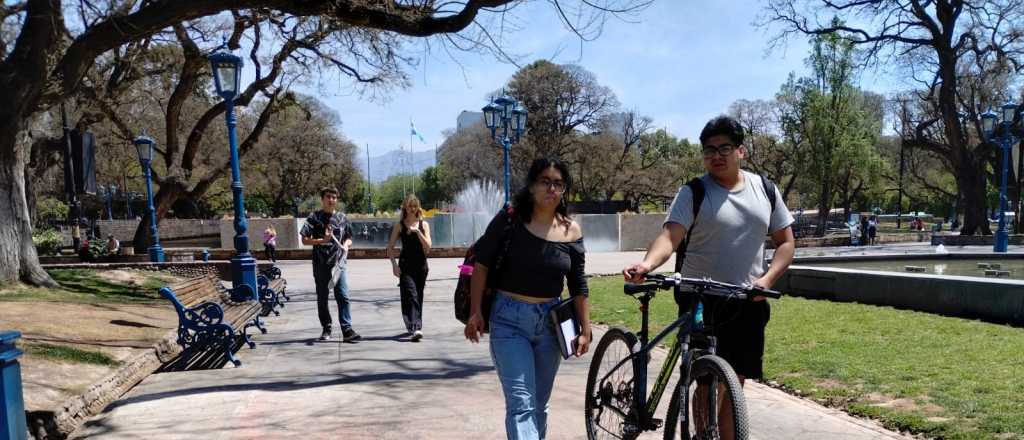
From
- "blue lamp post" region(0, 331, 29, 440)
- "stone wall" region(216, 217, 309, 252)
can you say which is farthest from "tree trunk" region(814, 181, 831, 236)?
"blue lamp post" region(0, 331, 29, 440)

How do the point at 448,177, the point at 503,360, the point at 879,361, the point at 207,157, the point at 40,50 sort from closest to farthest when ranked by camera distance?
the point at 503,360
the point at 879,361
the point at 40,50
the point at 207,157
the point at 448,177

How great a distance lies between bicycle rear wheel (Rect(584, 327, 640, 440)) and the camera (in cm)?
342

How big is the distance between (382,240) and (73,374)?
2617 centimetres

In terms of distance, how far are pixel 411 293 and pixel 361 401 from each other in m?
2.60

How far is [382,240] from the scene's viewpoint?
102 feet

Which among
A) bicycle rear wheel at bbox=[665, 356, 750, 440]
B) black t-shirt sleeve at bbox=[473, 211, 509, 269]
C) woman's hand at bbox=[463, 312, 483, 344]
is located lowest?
bicycle rear wheel at bbox=[665, 356, 750, 440]

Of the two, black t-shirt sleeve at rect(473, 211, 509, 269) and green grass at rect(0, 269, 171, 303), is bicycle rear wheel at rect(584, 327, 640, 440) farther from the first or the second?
green grass at rect(0, 269, 171, 303)

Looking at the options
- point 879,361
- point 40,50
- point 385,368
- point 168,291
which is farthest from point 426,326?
point 40,50

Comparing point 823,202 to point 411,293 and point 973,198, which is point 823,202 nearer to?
point 973,198

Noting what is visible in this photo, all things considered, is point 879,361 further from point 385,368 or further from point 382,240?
point 382,240

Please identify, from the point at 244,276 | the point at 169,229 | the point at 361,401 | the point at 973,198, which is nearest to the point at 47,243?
the point at 244,276

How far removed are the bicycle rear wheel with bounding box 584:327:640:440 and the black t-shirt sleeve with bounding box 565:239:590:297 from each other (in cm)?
41

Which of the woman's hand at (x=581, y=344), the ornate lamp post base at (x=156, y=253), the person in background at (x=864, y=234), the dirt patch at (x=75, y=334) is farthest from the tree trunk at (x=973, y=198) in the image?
the woman's hand at (x=581, y=344)

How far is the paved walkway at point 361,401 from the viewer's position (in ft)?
13.5
